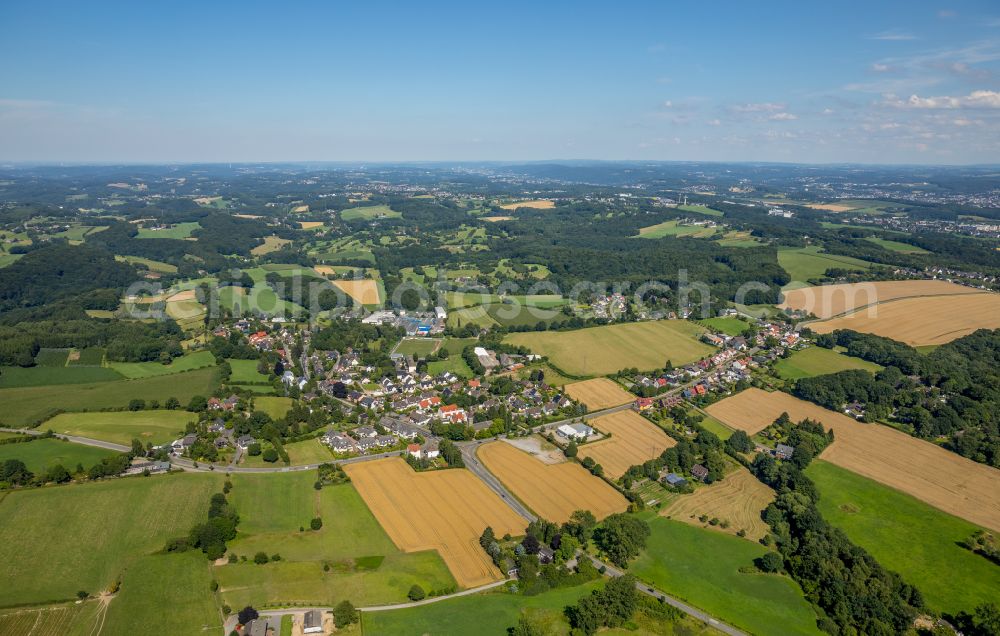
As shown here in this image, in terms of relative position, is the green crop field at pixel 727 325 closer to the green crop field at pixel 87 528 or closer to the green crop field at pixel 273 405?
the green crop field at pixel 273 405

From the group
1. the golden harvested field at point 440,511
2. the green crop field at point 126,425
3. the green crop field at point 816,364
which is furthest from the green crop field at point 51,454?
the green crop field at point 816,364

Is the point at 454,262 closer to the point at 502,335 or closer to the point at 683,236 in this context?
the point at 502,335

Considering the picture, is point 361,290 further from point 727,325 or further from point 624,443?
point 624,443

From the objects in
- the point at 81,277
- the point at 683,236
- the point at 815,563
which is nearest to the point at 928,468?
the point at 815,563

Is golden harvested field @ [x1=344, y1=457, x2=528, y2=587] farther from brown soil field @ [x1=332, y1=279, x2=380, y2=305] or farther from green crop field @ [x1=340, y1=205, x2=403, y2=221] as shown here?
green crop field @ [x1=340, y1=205, x2=403, y2=221]

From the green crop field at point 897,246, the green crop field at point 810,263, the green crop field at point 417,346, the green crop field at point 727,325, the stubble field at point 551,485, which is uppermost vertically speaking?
the green crop field at point 897,246

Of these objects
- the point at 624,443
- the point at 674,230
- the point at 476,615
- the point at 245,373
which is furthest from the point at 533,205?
the point at 476,615
